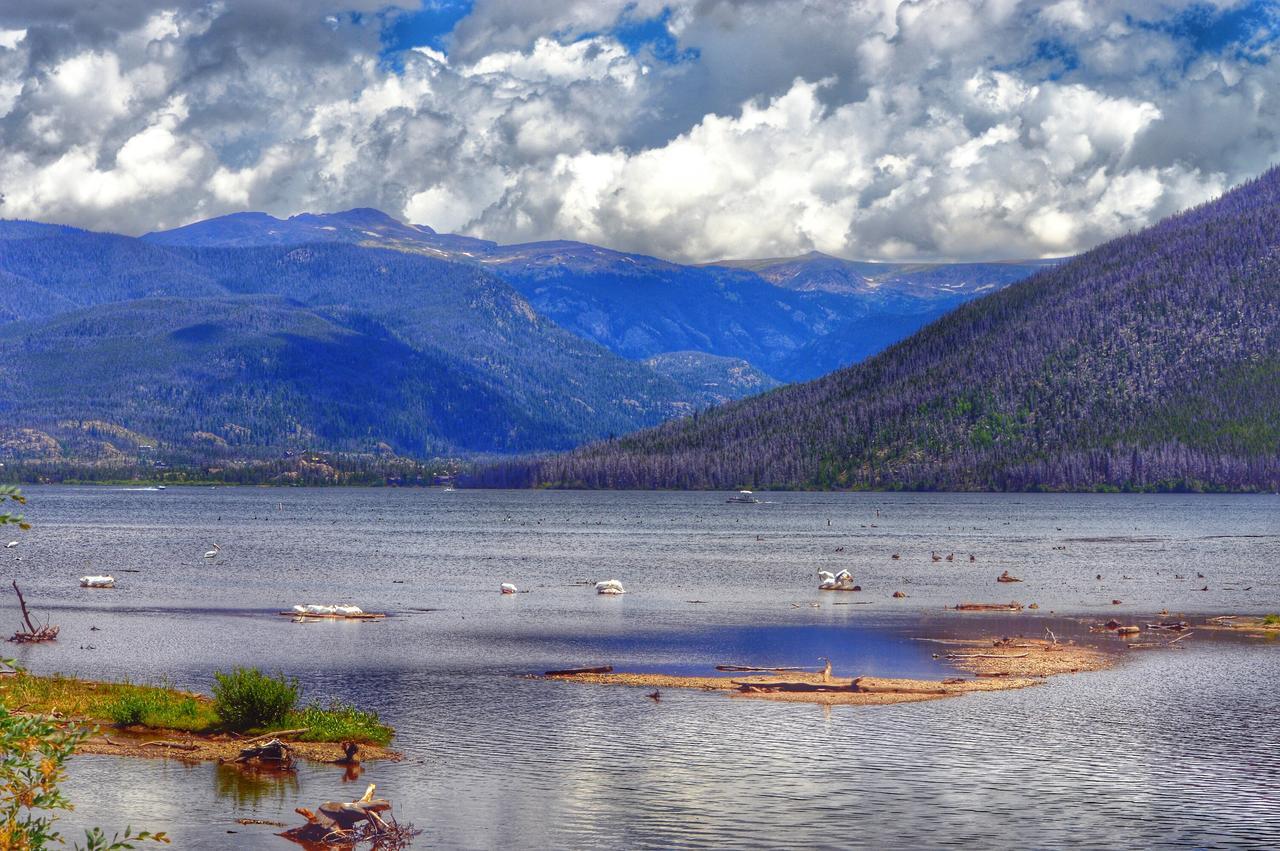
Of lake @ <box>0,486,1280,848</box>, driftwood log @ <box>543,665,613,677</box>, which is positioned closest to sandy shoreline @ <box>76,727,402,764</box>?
lake @ <box>0,486,1280,848</box>

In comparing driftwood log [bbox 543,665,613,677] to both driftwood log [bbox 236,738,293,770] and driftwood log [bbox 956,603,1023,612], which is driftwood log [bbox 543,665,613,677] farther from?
driftwood log [bbox 956,603,1023,612]

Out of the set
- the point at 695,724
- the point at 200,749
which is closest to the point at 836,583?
the point at 695,724

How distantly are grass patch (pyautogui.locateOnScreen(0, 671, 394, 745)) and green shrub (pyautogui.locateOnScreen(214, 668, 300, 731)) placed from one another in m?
0.03

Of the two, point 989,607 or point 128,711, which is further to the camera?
point 989,607

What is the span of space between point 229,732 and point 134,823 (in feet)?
36.2

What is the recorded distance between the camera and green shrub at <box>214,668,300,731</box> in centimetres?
4750

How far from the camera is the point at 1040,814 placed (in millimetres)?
39125

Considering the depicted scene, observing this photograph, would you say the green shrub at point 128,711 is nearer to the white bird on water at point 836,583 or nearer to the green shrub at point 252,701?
the green shrub at point 252,701

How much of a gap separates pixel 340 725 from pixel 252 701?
289cm

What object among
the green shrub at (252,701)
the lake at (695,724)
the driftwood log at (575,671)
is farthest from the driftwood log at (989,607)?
the green shrub at (252,701)

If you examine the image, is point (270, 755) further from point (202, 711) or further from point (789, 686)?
point (789, 686)

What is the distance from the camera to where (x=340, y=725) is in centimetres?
4750

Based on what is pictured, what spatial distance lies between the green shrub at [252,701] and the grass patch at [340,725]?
1.81 ft

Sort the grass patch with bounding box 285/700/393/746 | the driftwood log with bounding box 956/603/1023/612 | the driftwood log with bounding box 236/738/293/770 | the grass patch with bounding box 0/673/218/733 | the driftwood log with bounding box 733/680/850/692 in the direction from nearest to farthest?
the driftwood log with bounding box 236/738/293/770
the grass patch with bounding box 285/700/393/746
the grass patch with bounding box 0/673/218/733
the driftwood log with bounding box 733/680/850/692
the driftwood log with bounding box 956/603/1023/612
